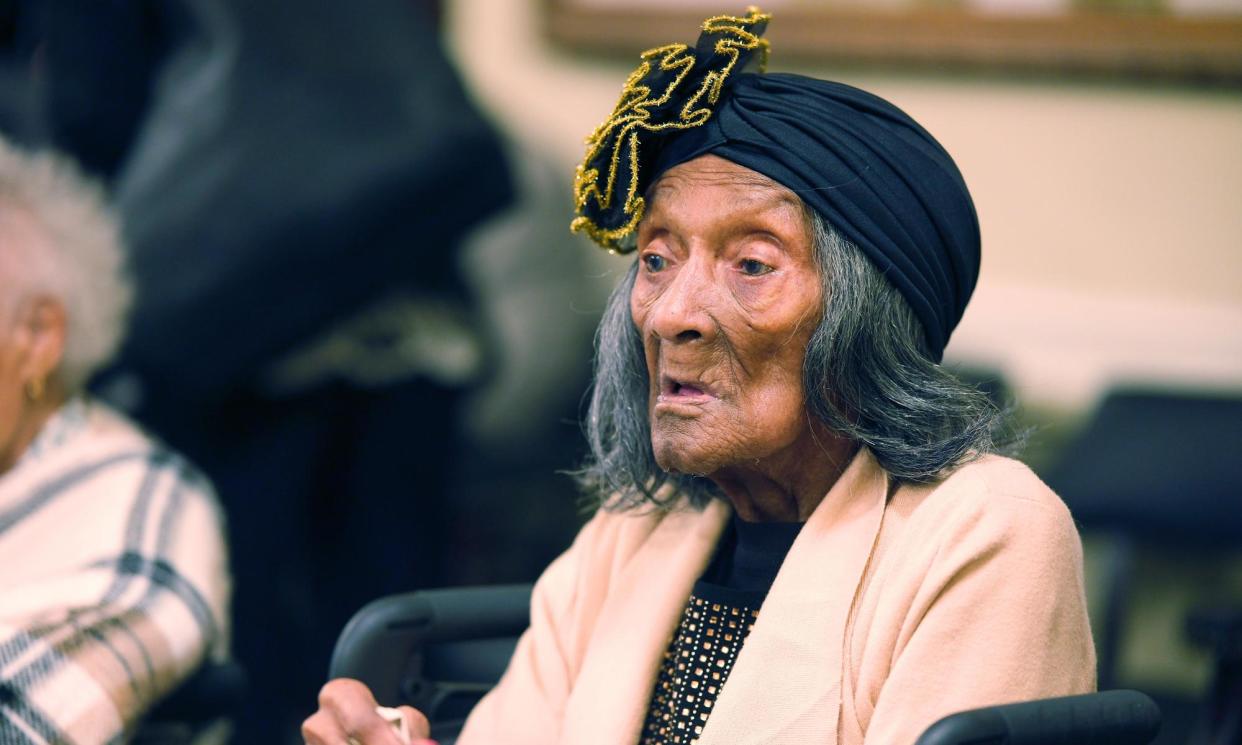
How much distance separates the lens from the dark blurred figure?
341cm

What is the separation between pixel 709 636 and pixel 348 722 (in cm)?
47

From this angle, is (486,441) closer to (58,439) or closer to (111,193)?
(111,193)

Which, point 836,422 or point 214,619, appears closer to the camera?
point 836,422

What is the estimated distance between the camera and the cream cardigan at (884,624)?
1704 mm

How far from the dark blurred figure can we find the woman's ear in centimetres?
51

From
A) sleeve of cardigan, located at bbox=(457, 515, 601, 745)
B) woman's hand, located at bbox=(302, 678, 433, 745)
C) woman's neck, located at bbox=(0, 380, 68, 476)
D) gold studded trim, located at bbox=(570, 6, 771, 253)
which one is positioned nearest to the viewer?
woman's hand, located at bbox=(302, 678, 433, 745)

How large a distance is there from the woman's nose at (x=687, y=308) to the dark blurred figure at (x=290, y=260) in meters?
1.66

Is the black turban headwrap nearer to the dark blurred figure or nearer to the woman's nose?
the woman's nose

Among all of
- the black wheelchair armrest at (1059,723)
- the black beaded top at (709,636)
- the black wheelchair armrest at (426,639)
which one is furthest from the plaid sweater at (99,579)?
the black wheelchair armrest at (1059,723)

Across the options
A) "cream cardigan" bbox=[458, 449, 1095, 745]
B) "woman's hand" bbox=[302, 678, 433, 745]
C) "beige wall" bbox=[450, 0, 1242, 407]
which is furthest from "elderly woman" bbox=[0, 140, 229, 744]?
"beige wall" bbox=[450, 0, 1242, 407]

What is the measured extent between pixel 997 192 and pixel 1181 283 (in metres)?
0.55

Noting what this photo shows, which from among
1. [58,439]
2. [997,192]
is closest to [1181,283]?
[997,192]

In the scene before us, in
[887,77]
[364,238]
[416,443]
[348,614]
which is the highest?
[887,77]

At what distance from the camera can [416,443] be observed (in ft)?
12.8
